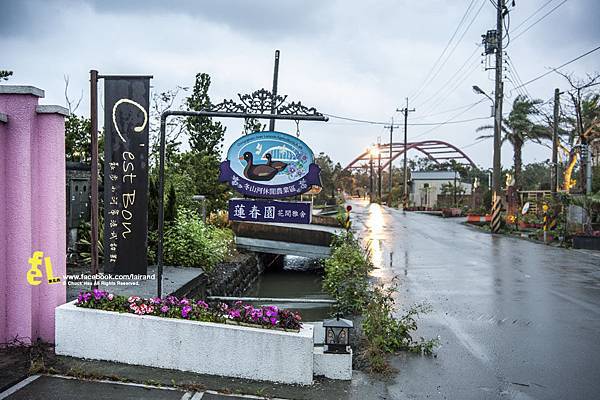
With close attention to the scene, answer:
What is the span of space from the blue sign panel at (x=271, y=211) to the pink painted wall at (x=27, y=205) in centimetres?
227

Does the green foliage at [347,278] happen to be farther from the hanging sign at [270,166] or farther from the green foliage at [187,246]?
the green foliage at [187,246]

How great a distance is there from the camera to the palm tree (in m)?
37.4

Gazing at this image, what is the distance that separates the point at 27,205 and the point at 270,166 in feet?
9.54

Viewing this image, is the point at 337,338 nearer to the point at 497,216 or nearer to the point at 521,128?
the point at 497,216

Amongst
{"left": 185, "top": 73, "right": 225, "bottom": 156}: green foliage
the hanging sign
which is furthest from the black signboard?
{"left": 185, "top": 73, "right": 225, "bottom": 156}: green foliage

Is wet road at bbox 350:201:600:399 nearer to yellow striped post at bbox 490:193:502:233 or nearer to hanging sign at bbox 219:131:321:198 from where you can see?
hanging sign at bbox 219:131:321:198

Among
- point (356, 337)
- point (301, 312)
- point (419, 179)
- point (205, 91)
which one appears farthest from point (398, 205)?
point (356, 337)

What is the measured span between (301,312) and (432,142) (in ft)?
277

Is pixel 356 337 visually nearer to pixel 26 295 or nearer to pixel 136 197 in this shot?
pixel 136 197

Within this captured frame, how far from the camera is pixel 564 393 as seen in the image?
5422 millimetres

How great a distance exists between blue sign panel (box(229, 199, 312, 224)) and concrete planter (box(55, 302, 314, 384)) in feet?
6.06

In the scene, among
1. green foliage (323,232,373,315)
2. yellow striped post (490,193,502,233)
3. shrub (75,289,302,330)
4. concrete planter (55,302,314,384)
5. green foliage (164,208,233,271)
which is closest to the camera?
concrete planter (55,302,314,384)

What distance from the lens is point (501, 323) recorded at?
820 cm

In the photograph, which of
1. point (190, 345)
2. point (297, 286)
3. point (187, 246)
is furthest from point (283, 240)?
point (190, 345)
